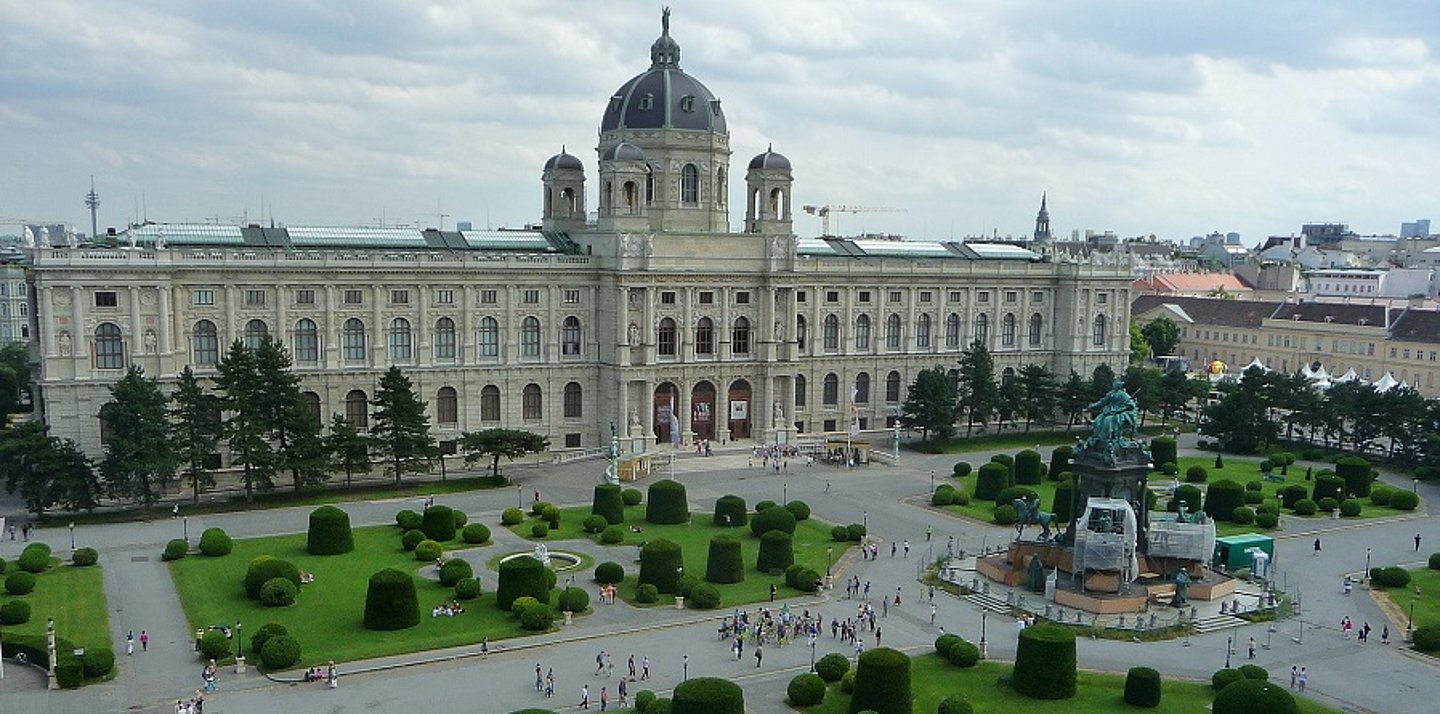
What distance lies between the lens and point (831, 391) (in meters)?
102

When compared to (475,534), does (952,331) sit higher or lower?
higher

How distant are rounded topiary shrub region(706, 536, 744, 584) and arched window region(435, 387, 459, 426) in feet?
118

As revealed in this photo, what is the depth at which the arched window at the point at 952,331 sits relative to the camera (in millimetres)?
106438

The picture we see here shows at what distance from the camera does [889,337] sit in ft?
342

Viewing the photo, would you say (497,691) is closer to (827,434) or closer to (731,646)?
(731,646)

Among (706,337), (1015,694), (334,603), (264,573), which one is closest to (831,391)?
(706,337)

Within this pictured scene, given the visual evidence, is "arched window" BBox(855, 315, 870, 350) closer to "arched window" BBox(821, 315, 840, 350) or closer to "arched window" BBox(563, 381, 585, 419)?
"arched window" BBox(821, 315, 840, 350)

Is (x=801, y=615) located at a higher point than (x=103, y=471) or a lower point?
lower

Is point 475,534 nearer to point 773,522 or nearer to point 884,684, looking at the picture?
point 773,522

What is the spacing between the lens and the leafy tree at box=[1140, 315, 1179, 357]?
14400cm

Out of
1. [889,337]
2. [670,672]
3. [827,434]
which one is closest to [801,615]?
[670,672]

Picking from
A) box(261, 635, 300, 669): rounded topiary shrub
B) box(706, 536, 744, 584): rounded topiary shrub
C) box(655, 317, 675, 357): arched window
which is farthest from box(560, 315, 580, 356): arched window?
box(261, 635, 300, 669): rounded topiary shrub

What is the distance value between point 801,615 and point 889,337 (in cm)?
5474

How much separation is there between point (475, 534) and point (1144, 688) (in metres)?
35.7
